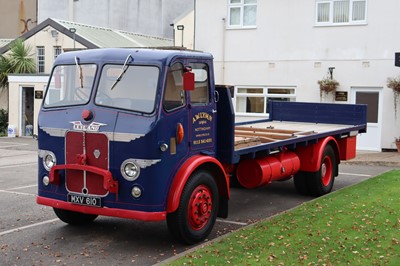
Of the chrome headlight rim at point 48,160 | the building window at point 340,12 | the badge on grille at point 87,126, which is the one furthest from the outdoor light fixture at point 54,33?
the badge on grille at point 87,126

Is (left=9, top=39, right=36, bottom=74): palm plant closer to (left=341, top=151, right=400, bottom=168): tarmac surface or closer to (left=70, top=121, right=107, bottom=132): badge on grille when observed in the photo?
(left=341, top=151, right=400, bottom=168): tarmac surface

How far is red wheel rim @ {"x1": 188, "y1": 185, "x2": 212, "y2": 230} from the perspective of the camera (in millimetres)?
7598

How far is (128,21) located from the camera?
124 ft

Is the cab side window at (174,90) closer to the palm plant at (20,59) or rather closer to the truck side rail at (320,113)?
the truck side rail at (320,113)

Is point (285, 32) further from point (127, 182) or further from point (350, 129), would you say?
point (127, 182)

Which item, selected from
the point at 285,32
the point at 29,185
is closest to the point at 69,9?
the point at 285,32

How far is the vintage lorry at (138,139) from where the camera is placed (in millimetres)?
7195

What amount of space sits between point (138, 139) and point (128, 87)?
2.51 ft

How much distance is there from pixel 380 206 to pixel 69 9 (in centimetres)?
3148

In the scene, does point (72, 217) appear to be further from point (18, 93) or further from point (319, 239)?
point (18, 93)

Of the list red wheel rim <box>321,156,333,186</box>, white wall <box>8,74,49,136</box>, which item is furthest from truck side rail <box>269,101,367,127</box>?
white wall <box>8,74,49,136</box>

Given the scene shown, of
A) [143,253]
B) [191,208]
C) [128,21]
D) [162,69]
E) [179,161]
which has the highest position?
[128,21]

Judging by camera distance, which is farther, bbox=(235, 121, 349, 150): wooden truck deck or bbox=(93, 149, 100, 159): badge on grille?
bbox=(235, 121, 349, 150): wooden truck deck

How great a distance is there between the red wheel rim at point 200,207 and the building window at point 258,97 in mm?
13711
